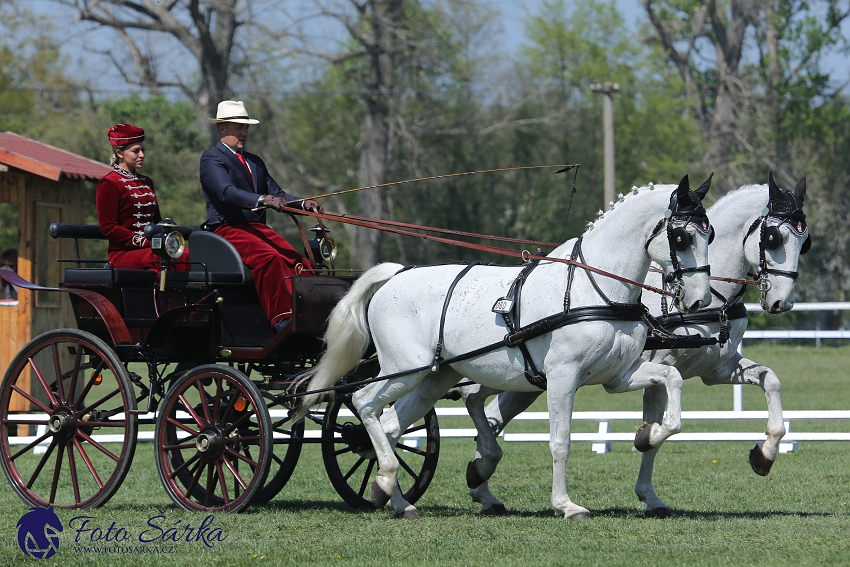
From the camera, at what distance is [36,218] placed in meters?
13.2

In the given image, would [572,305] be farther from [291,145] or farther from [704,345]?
[291,145]

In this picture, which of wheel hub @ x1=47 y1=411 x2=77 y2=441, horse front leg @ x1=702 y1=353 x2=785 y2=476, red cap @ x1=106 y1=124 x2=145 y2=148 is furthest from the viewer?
red cap @ x1=106 y1=124 x2=145 y2=148

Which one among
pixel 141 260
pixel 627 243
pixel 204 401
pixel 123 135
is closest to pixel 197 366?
pixel 204 401

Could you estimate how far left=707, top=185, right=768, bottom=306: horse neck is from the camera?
8.11m

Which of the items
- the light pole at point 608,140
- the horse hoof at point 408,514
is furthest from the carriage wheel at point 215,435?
the light pole at point 608,140

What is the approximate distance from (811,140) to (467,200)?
33.3 ft

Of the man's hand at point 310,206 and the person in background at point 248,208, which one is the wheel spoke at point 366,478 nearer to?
the person in background at point 248,208

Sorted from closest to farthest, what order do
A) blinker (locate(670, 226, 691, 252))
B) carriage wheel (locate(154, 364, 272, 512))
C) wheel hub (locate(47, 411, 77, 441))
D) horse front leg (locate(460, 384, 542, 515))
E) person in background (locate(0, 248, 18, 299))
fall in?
blinker (locate(670, 226, 691, 252))
carriage wheel (locate(154, 364, 272, 512))
horse front leg (locate(460, 384, 542, 515))
wheel hub (locate(47, 411, 77, 441))
person in background (locate(0, 248, 18, 299))

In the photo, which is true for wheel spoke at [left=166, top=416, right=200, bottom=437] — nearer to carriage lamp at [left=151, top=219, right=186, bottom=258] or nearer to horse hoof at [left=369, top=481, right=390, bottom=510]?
carriage lamp at [left=151, top=219, right=186, bottom=258]

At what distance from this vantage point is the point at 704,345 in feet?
25.3

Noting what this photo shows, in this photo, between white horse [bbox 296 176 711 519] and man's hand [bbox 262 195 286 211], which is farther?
man's hand [bbox 262 195 286 211]

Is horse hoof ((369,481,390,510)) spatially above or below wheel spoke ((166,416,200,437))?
below

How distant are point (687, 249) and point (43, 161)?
8.37 meters

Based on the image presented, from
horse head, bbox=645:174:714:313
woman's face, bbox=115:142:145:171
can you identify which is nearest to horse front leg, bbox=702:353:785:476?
horse head, bbox=645:174:714:313
